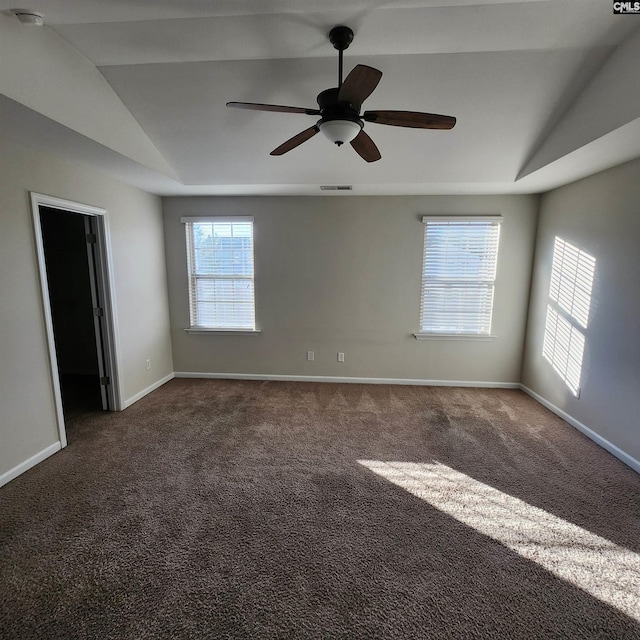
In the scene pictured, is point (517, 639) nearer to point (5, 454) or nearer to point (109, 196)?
point (5, 454)

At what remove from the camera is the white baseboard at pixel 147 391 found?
3516 millimetres

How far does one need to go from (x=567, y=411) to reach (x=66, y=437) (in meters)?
4.88

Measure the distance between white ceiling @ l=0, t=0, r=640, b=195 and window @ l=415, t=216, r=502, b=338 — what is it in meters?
0.75

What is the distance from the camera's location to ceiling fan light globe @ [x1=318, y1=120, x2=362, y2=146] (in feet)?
5.79

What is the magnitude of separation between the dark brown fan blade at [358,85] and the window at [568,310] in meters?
2.70

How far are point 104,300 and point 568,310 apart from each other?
15.8 ft

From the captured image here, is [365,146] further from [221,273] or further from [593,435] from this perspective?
[593,435]

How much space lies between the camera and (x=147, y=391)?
385cm

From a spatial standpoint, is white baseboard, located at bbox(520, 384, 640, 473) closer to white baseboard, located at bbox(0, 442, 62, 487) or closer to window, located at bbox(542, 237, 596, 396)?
window, located at bbox(542, 237, 596, 396)

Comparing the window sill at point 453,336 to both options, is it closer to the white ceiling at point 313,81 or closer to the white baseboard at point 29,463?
the white ceiling at point 313,81

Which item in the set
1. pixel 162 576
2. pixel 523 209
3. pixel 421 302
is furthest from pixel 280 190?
pixel 162 576

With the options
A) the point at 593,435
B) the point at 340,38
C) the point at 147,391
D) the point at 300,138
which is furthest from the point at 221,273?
the point at 593,435

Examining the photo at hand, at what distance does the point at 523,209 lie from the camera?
12.4ft

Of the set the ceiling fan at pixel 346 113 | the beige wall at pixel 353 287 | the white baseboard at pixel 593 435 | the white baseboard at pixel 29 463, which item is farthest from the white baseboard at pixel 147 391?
the white baseboard at pixel 593 435
